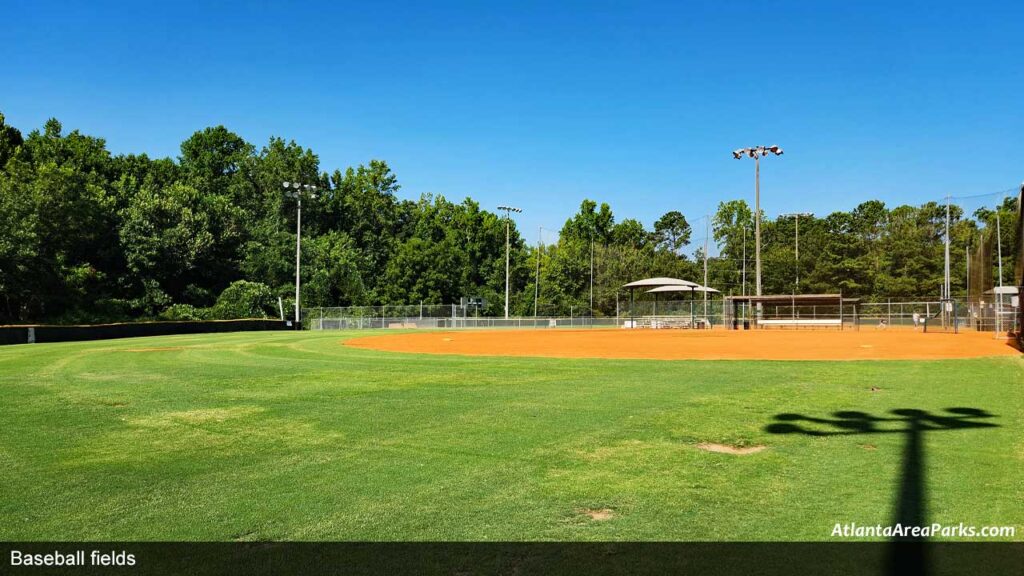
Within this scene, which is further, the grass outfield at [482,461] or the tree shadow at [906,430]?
the grass outfield at [482,461]

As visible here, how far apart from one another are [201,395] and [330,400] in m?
2.47

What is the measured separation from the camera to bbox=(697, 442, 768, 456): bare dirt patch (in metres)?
6.60

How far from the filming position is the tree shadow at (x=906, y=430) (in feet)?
13.4

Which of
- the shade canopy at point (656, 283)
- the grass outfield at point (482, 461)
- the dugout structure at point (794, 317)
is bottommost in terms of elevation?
the grass outfield at point (482, 461)

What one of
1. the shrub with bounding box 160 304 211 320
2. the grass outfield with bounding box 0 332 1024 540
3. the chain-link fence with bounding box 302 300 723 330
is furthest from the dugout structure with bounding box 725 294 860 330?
the shrub with bounding box 160 304 211 320

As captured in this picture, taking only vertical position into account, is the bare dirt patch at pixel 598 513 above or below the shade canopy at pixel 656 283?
below

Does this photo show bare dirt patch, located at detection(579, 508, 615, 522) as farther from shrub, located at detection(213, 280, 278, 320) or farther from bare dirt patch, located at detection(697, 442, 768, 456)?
shrub, located at detection(213, 280, 278, 320)

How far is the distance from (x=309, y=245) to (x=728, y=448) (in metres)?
69.8

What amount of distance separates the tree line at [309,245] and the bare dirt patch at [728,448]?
46.9 metres

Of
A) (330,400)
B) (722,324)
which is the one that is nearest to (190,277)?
(722,324)

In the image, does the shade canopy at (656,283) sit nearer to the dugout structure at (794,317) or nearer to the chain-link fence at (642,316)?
the chain-link fence at (642,316)

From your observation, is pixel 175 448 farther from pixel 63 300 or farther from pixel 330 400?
pixel 63 300

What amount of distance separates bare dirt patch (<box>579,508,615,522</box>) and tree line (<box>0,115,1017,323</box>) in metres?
49.5
